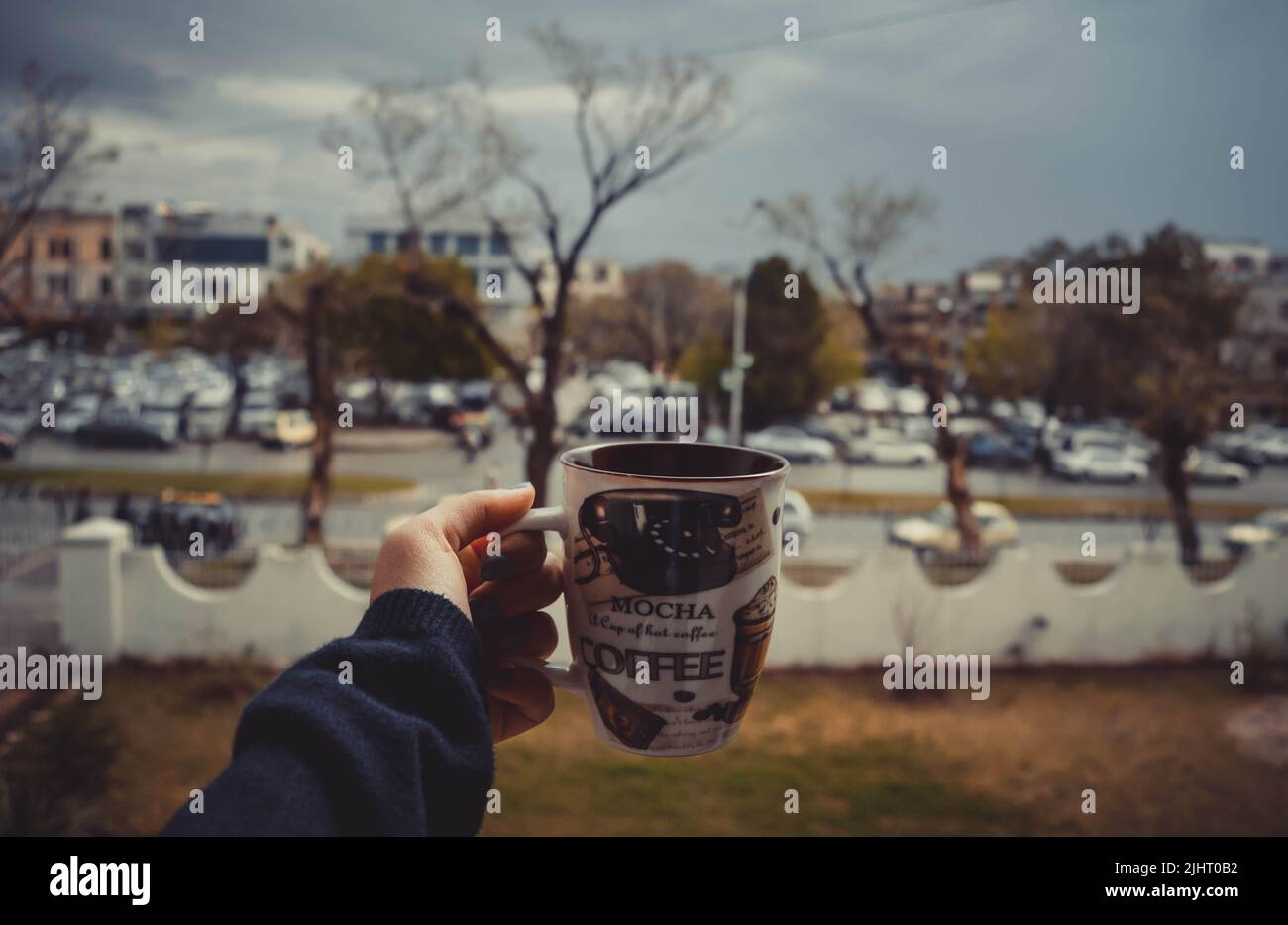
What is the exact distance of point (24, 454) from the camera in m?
14.2

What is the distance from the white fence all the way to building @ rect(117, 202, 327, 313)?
8.42 feet

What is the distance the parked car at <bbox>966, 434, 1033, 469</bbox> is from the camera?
65.3ft

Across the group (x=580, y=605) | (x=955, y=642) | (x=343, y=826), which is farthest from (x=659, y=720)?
(x=955, y=642)

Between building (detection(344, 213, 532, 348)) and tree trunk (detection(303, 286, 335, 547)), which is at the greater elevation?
building (detection(344, 213, 532, 348))

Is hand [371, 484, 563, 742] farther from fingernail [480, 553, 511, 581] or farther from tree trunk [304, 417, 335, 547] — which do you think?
tree trunk [304, 417, 335, 547]

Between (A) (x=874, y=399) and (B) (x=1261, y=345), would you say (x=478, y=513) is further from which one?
(A) (x=874, y=399)

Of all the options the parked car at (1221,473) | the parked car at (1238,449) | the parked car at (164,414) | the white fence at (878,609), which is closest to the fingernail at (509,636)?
the white fence at (878,609)

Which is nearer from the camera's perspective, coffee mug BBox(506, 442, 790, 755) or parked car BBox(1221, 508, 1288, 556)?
coffee mug BBox(506, 442, 790, 755)

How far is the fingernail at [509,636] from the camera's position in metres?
0.94

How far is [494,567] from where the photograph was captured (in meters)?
0.88

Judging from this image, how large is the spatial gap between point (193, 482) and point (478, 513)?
15875 millimetres

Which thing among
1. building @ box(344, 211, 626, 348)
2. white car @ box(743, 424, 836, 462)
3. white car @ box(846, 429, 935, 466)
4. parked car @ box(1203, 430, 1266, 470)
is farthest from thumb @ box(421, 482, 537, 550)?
parked car @ box(1203, 430, 1266, 470)

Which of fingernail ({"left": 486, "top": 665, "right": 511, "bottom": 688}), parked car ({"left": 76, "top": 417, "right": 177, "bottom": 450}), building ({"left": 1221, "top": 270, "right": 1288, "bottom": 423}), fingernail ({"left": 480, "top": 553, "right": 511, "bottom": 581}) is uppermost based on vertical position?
building ({"left": 1221, "top": 270, "right": 1288, "bottom": 423})

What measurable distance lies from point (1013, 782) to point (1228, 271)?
22.9 feet
